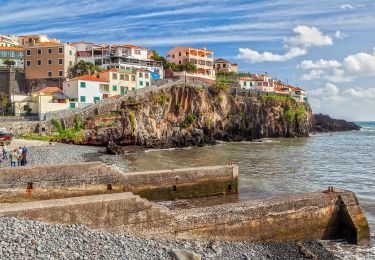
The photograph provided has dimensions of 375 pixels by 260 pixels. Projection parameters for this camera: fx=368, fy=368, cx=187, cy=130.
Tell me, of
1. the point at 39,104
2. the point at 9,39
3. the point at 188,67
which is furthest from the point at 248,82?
the point at 9,39

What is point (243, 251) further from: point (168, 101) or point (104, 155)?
point (168, 101)

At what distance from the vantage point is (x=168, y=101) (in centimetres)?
6481

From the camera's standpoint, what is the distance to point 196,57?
318ft

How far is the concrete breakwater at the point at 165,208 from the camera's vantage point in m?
11.9

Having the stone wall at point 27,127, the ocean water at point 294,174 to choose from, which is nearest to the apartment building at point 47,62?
the stone wall at point 27,127

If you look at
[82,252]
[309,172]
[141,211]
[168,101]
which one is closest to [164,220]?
[141,211]

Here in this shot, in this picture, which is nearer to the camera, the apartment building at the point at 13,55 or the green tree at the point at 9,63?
the green tree at the point at 9,63

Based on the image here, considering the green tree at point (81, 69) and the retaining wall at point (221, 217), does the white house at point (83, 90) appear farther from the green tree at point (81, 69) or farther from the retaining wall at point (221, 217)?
the retaining wall at point (221, 217)

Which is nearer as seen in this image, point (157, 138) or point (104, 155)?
point (104, 155)

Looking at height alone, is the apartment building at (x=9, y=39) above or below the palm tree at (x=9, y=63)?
above

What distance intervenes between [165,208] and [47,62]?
65340 millimetres

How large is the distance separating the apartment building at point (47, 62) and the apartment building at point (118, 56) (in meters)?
5.02

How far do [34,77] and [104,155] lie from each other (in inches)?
1527

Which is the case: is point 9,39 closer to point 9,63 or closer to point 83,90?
point 9,63
